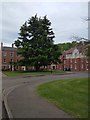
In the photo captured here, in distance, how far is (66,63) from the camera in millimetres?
104062

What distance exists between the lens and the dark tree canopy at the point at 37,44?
61.8m

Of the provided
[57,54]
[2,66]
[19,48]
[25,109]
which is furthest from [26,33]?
[25,109]

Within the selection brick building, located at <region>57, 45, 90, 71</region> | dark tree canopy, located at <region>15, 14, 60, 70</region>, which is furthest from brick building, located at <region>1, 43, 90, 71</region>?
dark tree canopy, located at <region>15, 14, 60, 70</region>

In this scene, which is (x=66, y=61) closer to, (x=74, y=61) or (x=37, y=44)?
(x=74, y=61)

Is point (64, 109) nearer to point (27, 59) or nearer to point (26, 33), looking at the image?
point (27, 59)

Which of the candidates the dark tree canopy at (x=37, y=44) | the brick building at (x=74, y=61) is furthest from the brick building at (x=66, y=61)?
the dark tree canopy at (x=37, y=44)

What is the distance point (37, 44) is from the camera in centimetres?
6425

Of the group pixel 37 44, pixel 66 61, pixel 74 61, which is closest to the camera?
pixel 37 44

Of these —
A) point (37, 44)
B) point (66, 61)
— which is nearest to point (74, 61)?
point (66, 61)

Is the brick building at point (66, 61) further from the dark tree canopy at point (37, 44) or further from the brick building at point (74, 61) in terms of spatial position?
the dark tree canopy at point (37, 44)

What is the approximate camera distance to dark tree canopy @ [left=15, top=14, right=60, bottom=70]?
61.8m

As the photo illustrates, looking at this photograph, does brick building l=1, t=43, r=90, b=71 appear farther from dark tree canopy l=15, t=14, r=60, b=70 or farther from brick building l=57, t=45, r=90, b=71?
dark tree canopy l=15, t=14, r=60, b=70

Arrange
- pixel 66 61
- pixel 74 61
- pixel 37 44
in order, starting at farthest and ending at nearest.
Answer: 1. pixel 66 61
2. pixel 74 61
3. pixel 37 44

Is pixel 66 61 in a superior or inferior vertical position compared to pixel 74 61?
superior
